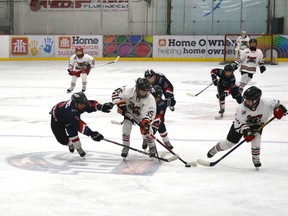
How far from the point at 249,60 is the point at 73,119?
6.50 m

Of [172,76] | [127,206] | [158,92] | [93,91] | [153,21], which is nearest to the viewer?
[127,206]

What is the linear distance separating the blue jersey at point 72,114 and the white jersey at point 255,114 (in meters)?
1.30

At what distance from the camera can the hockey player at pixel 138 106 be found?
527 centimetres

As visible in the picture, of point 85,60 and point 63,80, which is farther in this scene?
point 63,80

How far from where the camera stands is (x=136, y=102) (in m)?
5.45

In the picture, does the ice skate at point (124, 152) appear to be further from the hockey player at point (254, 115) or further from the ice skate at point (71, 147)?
the hockey player at point (254, 115)

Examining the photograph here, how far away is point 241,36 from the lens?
19109 mm

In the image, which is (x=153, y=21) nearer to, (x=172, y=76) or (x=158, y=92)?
(x=172, y=76)

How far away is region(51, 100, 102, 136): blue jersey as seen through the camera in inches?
209

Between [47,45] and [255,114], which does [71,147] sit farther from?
[47,45]

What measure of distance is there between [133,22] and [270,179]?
19.2 metres

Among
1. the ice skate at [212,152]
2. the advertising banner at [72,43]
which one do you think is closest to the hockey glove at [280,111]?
the ice skate at [212,152]

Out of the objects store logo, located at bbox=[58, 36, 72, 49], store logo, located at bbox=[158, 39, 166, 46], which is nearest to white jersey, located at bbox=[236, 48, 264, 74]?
store logo, located at bbox=[158, 39, 166, 46]

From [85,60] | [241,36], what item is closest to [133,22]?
[241,36]
